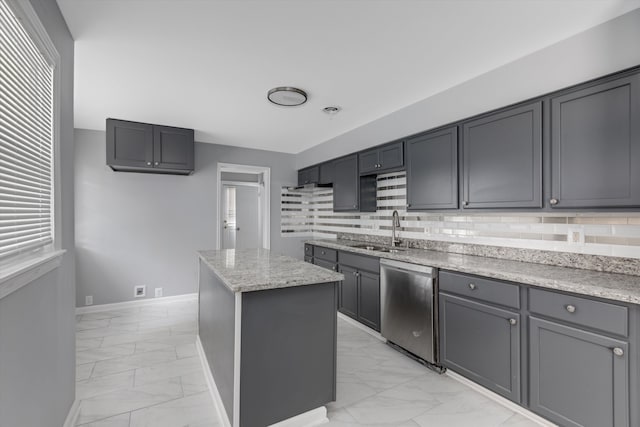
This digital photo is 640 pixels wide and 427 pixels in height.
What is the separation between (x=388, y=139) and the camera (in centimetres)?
342

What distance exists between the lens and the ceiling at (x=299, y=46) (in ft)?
5.69

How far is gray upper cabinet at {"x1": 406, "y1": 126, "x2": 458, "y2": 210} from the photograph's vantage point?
266 centimetres

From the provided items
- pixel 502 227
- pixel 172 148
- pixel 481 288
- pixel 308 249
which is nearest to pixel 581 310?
pixel 481 288

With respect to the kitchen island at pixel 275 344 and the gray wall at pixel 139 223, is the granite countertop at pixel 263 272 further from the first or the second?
the gray wall at pixel 139 223

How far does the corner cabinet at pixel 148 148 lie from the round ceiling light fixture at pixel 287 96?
1763 millimetres

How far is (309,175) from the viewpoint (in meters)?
5.08

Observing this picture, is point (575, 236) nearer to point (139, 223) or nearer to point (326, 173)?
point (326, 173)

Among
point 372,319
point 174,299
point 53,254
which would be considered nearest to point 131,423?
point 53,254

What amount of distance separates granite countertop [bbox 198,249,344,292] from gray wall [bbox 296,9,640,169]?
6.03ft

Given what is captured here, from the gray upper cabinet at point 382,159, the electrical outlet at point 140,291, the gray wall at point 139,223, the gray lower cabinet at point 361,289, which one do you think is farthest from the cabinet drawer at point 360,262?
the electrical outlet at point 140,291

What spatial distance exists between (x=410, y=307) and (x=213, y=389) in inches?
67.7

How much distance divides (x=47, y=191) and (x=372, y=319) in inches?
113

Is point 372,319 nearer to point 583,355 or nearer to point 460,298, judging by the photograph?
point 460,298

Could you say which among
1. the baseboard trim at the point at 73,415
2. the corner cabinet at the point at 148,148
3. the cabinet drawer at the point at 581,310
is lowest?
the baseboard trim at the point at 73,415
